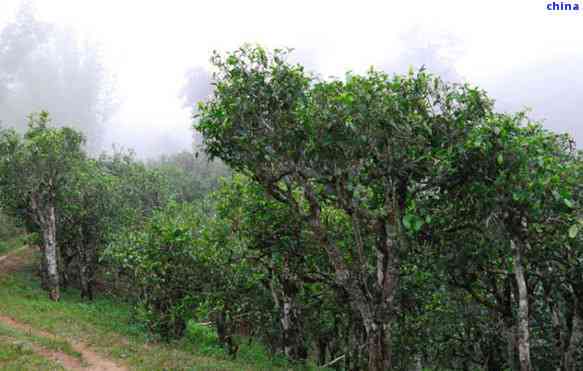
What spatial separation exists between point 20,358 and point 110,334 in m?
6.41

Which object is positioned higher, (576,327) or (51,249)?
(51,249)

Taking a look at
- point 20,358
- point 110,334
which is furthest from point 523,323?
point 110,334

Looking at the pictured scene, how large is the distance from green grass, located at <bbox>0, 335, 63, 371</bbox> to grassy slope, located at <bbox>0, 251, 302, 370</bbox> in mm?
280

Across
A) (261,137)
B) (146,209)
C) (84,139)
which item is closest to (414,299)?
(261,137)

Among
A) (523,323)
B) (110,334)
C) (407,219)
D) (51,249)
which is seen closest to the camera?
(407,219)

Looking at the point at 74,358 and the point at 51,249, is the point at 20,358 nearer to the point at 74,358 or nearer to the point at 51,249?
the point at 74,358

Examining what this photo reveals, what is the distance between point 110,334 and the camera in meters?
19.1

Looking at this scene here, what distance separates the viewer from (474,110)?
9.80 metres

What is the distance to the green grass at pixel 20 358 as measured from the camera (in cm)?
1223

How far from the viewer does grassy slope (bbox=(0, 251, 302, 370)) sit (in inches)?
595

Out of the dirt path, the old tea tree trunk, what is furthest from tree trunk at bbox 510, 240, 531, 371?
the old tea tree trunk

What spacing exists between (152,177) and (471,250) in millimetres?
41996

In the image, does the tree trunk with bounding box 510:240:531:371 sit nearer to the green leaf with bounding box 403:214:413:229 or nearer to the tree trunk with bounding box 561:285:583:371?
the green leaf with bounding box 403:214:413:229

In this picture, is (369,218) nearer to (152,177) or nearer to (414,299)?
(414,299)
